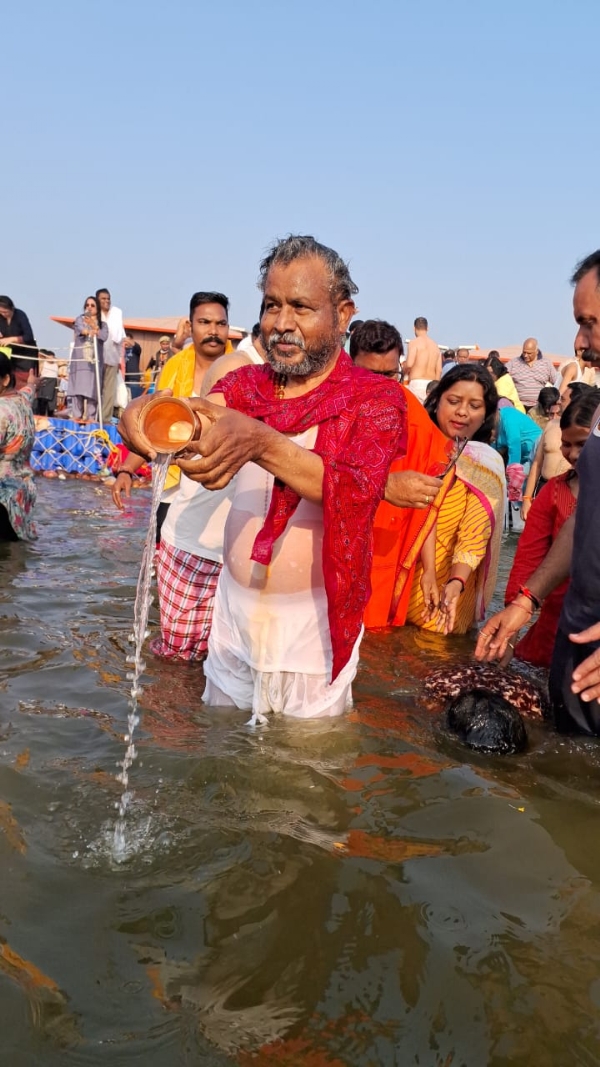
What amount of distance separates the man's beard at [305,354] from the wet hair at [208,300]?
6.88 ft

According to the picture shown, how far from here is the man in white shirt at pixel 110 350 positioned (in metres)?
14.2

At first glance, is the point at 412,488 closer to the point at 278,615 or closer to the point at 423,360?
the point at 278,615

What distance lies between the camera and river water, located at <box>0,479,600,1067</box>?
6.21 feet

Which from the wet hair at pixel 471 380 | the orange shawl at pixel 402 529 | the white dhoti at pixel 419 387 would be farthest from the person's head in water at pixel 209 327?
the white dhoti at pixel 419 387

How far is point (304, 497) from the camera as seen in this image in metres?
2.65

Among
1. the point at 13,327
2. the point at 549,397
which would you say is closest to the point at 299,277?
the point at 549,397

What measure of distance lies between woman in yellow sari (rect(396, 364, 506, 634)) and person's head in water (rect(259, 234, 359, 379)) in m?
2.33

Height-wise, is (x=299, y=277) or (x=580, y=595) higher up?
(x=299, y=277)

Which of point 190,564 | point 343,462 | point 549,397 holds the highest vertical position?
point 549,397

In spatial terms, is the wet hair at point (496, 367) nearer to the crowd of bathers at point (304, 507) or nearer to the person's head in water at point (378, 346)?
the person's head in water at point (378, 346)

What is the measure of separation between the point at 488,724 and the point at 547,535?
1.52 metres

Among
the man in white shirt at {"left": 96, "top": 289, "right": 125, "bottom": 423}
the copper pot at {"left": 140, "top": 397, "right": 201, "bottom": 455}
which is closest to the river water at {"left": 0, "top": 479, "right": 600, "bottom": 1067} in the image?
the copper pot at {"left": 140, "top": 397, "right": 201, "bottom": 455}

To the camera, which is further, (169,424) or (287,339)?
(287,339)

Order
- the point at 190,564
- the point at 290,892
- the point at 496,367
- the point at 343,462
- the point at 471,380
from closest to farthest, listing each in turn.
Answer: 1. the point at 290,892
2. the point at 343,462
3. the point at 190,564
4. the point at 471,380
5. the point at 496,367
